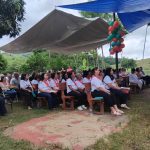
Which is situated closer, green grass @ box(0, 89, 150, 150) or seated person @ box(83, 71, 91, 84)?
green grass @ box(0, 89, 150, 150)

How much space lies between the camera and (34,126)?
7.48 m

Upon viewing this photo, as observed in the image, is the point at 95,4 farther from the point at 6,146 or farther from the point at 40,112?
the point at 6,146

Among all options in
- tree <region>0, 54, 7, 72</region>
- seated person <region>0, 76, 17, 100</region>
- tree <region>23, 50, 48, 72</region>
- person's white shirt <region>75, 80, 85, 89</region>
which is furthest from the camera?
tree <region>23, 50, 48, 72</region>

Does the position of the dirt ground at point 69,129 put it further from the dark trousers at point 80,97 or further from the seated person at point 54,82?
the seated person at point 54,82

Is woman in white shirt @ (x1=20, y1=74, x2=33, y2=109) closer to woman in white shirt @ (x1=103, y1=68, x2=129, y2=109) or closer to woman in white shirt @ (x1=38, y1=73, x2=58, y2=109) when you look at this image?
woman in white shirt @ (x1=38, y1=73, x2=58, y2=109)

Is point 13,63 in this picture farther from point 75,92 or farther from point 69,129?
point 69,129

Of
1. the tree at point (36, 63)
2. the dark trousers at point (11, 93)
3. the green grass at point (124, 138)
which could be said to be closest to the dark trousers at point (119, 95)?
the green grass at point (124, 138)

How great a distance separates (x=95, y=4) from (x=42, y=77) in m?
2.81

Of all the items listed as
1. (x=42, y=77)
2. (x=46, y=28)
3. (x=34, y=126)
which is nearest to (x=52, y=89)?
(x=42, y=77)

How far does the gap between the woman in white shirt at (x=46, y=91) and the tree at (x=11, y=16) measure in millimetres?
6881

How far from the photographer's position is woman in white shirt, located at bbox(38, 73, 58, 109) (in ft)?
33.6

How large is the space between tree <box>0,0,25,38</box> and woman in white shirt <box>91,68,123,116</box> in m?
8.66

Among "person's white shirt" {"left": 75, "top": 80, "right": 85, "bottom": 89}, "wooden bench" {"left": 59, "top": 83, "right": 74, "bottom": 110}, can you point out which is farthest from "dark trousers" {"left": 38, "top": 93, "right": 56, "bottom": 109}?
"person's white shirt" {"left": 75, "top": 80, "right": 85, "bottom": 89}

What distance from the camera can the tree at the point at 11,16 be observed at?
1652 centimetres
